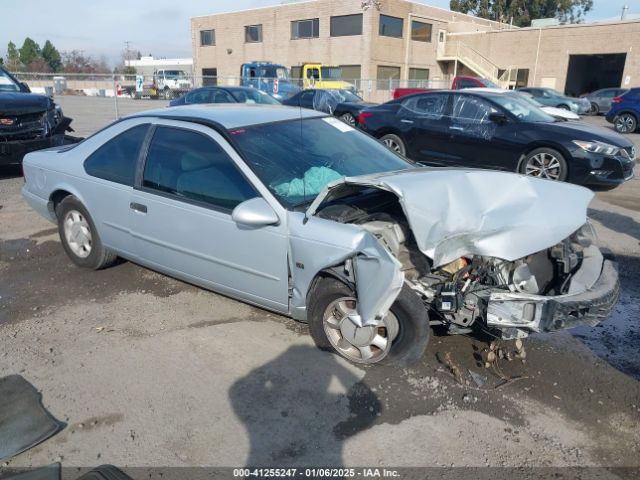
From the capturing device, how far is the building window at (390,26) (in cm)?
3853

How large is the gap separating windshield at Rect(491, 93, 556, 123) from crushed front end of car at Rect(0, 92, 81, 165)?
→ 26.5 feet

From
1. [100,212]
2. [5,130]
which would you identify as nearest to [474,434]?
[100,212]

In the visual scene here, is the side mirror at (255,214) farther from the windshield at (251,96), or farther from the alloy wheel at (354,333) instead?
the windshield at (251,96)

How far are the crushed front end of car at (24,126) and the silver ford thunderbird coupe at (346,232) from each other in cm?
577

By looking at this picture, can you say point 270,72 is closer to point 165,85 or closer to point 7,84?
point 165,85

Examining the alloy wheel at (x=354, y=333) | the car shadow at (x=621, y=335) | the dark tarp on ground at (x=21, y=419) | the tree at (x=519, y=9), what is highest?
the tree at (x=519, y=9)

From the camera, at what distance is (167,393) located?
3.23 meters

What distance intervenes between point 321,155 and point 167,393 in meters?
2.07

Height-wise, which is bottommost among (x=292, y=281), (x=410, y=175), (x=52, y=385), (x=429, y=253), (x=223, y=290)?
(x=52, y=385)

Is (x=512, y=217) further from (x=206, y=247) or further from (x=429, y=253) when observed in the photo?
(x=206, y=247)

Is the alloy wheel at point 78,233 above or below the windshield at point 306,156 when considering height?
below

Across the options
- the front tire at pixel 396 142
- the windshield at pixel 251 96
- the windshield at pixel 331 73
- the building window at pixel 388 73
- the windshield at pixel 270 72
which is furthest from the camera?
the building window at pixel 388 73

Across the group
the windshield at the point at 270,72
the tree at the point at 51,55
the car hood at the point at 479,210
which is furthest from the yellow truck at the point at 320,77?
the tree at the point at 51,55

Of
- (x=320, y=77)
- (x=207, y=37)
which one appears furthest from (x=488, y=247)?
(x=207, y=37)
